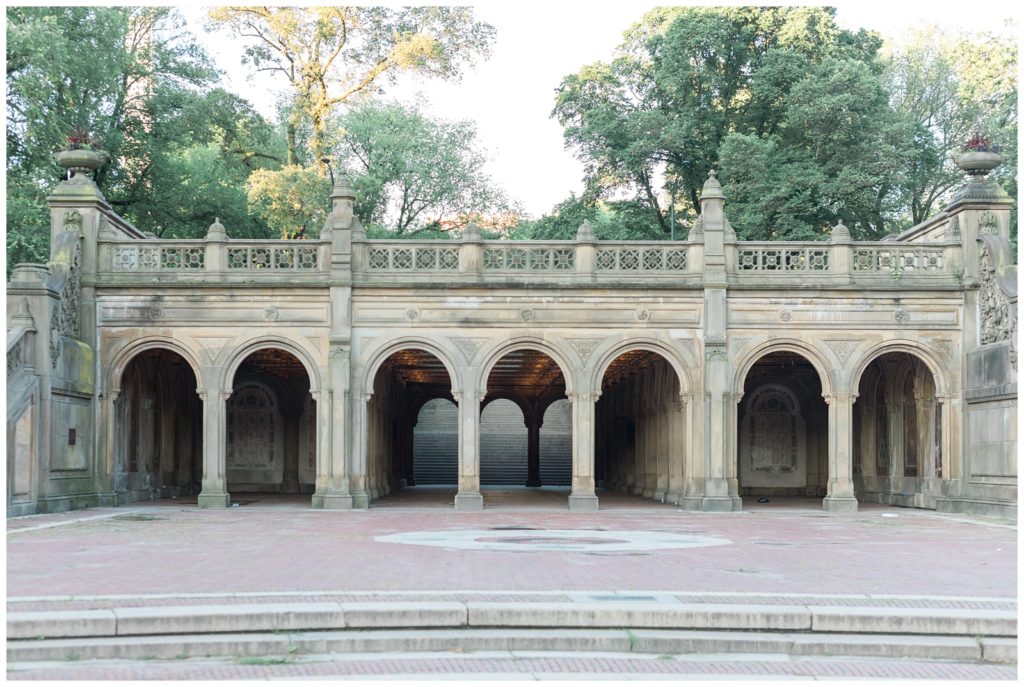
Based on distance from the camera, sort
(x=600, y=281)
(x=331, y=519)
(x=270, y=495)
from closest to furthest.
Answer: (x=331, y=519) < (x=600, y=281) < (x=270, y=495)

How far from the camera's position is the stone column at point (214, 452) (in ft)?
90.3

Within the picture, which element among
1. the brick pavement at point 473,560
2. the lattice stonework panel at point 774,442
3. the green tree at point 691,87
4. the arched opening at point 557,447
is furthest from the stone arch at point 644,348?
the arched opening at point 557,447

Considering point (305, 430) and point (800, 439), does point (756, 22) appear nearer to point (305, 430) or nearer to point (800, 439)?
point (800, 439)

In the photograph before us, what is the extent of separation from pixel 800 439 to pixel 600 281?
32.1ft

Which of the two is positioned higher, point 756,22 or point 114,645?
point 756,22

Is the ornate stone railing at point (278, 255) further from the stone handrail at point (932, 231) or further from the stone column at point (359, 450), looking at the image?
the stone handrail at point (932, 231)

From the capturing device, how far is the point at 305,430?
3534 centimetres

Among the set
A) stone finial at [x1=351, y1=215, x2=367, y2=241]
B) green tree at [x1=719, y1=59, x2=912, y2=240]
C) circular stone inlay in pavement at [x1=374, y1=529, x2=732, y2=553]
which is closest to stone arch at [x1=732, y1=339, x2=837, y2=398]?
circular stone inlay in pavement at [x1=374, y1=529, x2=732, y2=553]

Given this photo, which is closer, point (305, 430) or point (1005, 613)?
point (1005, 613)

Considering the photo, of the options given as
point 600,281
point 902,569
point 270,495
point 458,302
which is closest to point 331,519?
point 458,302

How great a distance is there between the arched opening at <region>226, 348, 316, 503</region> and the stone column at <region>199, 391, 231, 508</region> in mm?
6877

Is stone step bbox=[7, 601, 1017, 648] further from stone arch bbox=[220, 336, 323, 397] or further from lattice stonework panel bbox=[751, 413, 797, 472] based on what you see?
lattice stonework panel bbox=[751, 413, 797, 472]

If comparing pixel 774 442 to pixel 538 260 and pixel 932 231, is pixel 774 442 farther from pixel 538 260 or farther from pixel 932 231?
pixel 538 260

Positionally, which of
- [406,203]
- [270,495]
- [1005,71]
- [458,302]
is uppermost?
[1005,71]
